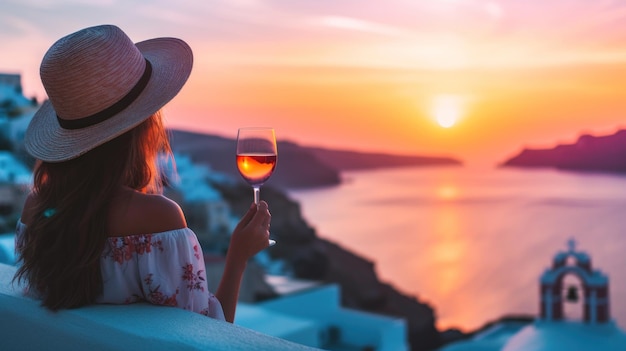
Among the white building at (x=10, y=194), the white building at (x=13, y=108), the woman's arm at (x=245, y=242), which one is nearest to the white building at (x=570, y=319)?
the woman's arm at (x=245, y=242)

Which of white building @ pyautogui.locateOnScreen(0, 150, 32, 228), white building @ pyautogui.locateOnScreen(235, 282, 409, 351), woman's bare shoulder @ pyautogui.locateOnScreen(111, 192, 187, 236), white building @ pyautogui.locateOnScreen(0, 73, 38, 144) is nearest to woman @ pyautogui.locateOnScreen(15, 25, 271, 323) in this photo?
woman's bare shoulder @ pyautogui.locateOnScreen(111, 192, 187, 236)

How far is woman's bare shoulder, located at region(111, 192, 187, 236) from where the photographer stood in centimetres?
134

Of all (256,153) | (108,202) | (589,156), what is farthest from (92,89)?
(589,156)

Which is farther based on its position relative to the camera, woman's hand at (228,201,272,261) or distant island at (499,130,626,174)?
distant island at (499,130,626,174)

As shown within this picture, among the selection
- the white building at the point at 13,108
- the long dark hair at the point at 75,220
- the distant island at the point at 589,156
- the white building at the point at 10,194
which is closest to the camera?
the long dark hair at the point at 75,220

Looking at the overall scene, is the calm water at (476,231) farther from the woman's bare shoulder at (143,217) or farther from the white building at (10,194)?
the woman's bare shoulder at (143,217)

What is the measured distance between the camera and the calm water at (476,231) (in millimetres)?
49219

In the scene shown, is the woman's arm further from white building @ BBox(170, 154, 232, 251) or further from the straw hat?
white building @ BBox(170, 154, 232, 251)

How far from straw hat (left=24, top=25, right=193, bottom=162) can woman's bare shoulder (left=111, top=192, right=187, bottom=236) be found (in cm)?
16

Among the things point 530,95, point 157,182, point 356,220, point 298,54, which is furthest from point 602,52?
point 356,220

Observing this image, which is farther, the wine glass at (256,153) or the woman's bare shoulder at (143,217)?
the wine glass at (256,153)

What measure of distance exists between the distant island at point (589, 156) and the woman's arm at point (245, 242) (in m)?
20.8

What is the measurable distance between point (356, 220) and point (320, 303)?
58.9 metres

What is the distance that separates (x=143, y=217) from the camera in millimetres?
1341
